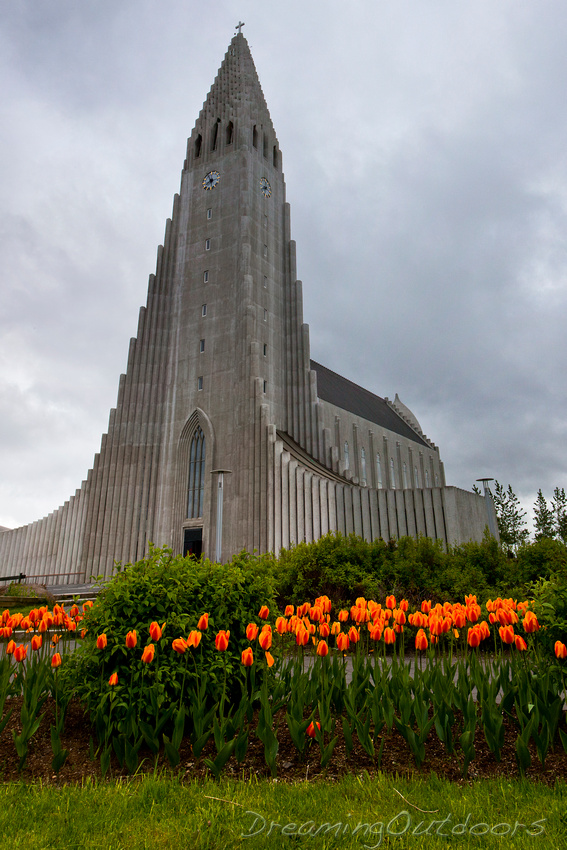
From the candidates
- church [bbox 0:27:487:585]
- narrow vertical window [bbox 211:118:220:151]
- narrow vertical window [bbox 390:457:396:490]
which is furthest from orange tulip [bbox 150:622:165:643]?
narrow vertical window [bbox 390:457:396:490]

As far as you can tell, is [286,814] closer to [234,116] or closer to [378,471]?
[378,471]

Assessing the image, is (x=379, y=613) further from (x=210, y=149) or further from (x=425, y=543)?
(x=210, y=149)

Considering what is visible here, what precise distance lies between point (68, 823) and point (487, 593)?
411 inches

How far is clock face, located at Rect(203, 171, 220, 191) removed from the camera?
133ft

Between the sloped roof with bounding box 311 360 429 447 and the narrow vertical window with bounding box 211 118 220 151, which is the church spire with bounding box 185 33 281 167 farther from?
the sloped roof with bounding box 311 360 429 447

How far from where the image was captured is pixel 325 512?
29.8 meters

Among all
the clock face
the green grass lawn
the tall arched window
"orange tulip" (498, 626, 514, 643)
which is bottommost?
the green grass lawn

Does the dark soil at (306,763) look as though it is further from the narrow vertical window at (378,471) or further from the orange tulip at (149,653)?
the narrow vertical window at (378,471)

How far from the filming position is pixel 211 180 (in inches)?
1602

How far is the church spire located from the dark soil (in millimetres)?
41367

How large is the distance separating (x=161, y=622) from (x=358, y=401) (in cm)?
4922

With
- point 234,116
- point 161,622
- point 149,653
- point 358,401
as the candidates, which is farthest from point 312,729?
point 358,401

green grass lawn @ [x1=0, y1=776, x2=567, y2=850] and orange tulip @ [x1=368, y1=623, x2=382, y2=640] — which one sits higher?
orange tulip @ [x1=368, y1=623, x2=382, y2=640]

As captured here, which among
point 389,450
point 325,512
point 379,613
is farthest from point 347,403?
point 379,613
